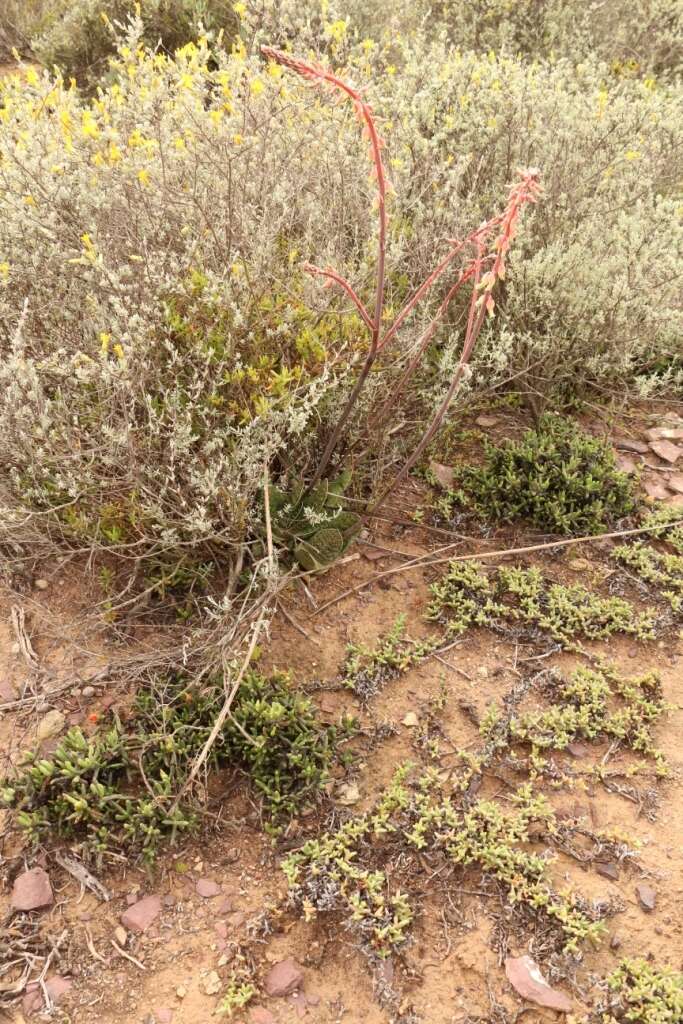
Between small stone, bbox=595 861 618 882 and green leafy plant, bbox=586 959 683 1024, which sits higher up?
small stone, bbox=595 861 618 882

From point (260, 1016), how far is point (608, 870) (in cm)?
118

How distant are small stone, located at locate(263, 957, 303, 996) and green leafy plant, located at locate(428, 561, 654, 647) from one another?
54.9 inches

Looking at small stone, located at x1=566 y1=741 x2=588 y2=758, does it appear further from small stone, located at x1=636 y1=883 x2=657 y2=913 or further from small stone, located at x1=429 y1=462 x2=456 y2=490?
small stone, located at x1=429 y1=462 x2=456 y2=490

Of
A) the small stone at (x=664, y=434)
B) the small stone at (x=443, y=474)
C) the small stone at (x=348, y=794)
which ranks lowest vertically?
the small stone at (x=348, y=794)

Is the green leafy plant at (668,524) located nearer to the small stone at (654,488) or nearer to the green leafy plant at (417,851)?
the small stone at (654,488)

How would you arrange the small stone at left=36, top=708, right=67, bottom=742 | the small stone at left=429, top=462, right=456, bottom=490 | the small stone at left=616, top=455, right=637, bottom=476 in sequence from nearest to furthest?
1. the small stone at left=36, top=708, right=67, bottom=742
2. the small stone at left=429, top=462, right=456, bottom=490
3. the small stone at left=616, top=455, right=637, bottom=476

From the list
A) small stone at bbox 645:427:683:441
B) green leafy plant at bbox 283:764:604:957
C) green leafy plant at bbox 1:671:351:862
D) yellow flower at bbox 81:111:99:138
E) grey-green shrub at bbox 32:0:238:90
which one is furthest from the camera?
grey-green shrub at bbox 32:0:238:90

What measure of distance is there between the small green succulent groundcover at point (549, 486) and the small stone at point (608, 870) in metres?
1.54

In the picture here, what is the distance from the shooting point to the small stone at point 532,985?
7.28ft

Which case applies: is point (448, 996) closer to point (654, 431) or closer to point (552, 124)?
point (654, 431)

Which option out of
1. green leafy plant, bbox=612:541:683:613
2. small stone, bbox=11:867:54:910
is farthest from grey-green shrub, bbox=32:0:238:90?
small stone, bbox=11:867:54:910

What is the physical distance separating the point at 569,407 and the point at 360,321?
5.77ft

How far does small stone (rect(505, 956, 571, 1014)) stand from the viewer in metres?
2.22

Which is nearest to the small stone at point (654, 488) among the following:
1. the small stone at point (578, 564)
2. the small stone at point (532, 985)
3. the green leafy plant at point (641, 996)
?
the small stone at point (578, 564)
